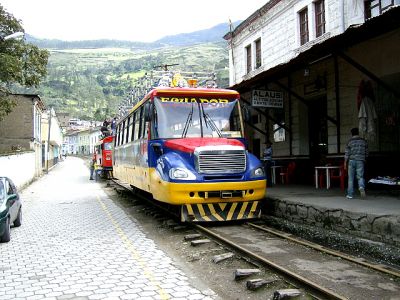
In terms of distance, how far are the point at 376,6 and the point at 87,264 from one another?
1218 centimetres

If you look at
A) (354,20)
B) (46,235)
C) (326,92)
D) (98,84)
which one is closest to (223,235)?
(46,235)

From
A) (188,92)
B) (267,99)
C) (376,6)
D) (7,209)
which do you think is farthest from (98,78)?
(7,209)

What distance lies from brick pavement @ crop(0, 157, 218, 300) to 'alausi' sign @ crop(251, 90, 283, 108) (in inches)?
232

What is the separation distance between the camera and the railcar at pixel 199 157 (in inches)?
349

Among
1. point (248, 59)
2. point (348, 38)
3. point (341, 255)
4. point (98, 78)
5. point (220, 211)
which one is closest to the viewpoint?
point (341, 255)

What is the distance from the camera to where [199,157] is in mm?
8859

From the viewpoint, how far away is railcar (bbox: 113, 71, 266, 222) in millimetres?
8859

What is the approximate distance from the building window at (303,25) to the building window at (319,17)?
641 mm

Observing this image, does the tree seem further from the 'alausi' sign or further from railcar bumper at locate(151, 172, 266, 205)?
railcar bumper at locate(151, 172, 266, 205)

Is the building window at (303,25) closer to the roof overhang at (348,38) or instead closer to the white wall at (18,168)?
the roof overhang at (348,38)

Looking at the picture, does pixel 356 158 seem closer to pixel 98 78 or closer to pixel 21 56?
pixel 21 56

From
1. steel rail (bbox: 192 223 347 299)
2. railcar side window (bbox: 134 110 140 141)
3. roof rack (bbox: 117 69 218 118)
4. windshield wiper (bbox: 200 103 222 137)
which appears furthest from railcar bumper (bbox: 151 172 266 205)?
roof rack (bbox: 117 69 218 118)

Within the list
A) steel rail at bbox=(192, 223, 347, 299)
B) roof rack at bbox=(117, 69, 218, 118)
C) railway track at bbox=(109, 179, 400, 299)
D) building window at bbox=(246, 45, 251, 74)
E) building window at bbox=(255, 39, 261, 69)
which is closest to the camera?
steel rail at bbox=(192, 223, 347, 299)

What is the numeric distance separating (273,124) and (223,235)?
9714 mm
